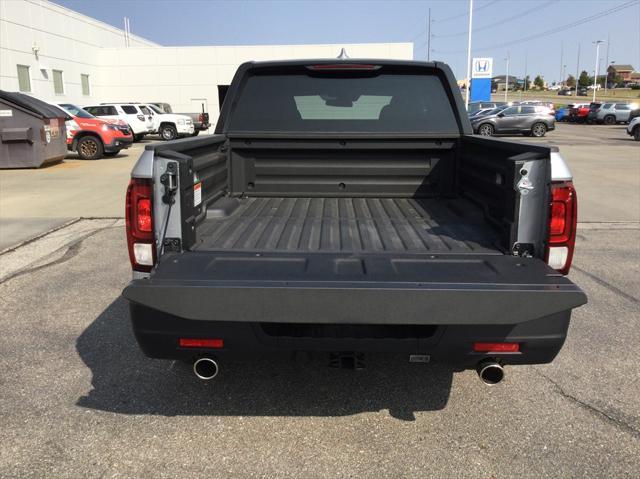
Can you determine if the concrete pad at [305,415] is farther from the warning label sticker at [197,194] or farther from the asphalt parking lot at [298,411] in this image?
the warning label sticker at [197,194]

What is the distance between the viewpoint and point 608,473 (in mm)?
2555

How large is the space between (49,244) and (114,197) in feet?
12.2

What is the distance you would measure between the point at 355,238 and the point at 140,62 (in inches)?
1487

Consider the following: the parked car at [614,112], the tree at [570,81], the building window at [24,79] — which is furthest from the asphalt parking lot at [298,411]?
the tree at [570,81]

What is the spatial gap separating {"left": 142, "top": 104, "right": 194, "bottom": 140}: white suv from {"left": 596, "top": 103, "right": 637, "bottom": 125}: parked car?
33.1m

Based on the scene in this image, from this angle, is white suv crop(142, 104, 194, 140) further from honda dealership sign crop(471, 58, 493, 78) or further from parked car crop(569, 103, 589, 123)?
parked car crop(569, 103, 589, 123)

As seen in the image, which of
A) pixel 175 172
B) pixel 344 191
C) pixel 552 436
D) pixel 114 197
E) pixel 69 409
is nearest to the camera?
pixel 175 172

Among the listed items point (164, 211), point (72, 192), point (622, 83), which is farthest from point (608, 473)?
point (622, 83)

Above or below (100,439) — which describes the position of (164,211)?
above

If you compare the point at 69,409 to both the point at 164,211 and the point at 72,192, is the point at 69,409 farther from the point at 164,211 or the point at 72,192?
the point at 72,192

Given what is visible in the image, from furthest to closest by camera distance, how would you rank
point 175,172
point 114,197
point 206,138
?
point 114,197
point 206,138
point 175,172

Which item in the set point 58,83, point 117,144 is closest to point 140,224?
point 117,144

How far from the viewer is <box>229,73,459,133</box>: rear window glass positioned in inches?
162

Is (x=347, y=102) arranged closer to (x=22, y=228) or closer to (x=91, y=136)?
(x=22, y=228)
